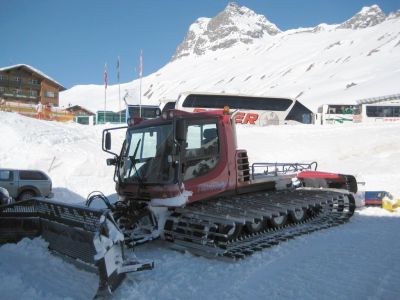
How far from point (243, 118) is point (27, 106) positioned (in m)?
15.9

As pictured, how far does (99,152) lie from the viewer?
1906 cm

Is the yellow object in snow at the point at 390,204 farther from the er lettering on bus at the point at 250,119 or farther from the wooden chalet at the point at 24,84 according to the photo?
the wooden chalet at the point at 24,84

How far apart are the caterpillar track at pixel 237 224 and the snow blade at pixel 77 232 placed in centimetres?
151

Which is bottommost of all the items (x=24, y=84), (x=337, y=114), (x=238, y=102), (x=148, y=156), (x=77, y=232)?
(x=77, y=232)

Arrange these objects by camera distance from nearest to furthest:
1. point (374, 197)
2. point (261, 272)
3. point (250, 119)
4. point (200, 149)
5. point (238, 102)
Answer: point (261, 272) < point (200, 149) < point (374, 197) < point (250, 119) < point (238, 102)

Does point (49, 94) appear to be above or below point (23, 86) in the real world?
below

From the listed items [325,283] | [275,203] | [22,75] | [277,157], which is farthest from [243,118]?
[22,75]

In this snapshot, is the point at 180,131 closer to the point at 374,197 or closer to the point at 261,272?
the point at 261,272

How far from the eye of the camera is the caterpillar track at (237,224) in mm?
6422

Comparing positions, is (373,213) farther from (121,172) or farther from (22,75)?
(22,75)

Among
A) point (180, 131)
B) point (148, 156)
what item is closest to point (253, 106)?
point (148, 156)

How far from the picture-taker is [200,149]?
7.40 metres

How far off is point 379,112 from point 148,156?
3115cm

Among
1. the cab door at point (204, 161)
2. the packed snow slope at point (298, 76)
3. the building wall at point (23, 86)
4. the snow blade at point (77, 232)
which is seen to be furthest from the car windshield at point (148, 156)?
the building wall at point (23, 86)
